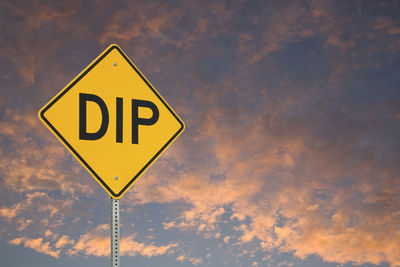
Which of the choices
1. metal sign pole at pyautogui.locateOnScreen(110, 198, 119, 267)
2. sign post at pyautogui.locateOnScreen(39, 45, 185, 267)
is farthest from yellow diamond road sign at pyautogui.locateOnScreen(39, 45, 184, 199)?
metal sign pole at pyautogui.locateOnScreen(110, 198, 119, 267)

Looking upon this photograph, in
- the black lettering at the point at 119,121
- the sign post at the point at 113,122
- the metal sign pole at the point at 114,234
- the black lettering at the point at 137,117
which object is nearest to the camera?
the metal sign pole at the point at 114,234

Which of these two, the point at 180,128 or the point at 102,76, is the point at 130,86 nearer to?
the point at 102,76

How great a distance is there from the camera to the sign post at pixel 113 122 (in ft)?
14.4

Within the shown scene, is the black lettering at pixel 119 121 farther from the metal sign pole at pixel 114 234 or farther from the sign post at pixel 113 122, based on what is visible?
the metal sign pole at pixel 114 234

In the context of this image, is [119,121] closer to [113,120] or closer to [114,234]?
[113,120]

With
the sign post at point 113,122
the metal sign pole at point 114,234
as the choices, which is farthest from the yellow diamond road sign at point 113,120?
the metal sign pole at point 114,234

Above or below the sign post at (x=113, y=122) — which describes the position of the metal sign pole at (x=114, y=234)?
below

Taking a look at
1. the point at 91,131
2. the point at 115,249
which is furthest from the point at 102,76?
the point at 115,249

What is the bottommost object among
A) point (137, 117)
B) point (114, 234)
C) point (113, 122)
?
point (114, 234)

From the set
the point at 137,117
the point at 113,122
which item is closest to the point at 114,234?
the point at 113,122

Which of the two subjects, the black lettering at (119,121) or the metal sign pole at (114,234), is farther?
A: the black lettering at (119,121)

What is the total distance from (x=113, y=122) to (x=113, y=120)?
0.9 inches

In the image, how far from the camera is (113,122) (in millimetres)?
4602

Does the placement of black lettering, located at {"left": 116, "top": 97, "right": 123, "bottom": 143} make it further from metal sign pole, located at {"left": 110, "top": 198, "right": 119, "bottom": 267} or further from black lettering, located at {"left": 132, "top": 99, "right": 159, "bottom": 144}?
metal sign pole, located at {"left": 110, "top": 198, "right": 119, "bottom": 267}
